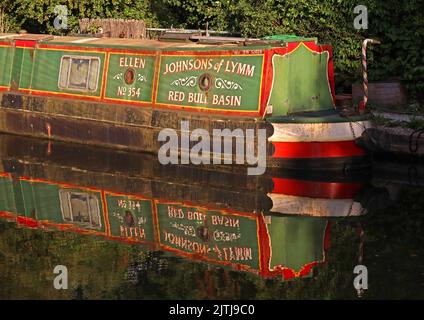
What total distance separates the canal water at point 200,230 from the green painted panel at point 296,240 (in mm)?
25

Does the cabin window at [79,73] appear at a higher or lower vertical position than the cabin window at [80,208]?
higher

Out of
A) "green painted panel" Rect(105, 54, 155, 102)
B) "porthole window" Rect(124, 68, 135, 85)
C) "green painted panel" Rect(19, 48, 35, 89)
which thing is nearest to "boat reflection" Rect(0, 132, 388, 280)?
"green painted panel" Rect(105, 54, 155, 102)

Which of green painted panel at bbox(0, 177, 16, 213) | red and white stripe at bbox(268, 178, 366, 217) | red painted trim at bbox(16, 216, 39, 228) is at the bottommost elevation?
red painted trim at bbox(16, 216, 39, 228)

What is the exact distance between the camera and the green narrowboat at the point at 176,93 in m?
16.9

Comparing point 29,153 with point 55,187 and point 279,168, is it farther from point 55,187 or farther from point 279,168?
point 279,168

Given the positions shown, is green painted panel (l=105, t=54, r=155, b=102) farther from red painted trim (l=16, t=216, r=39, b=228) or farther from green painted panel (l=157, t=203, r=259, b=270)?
red painted trim (l=16, t=216, r=39, b=228)

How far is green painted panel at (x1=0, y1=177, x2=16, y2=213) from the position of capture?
1561cm

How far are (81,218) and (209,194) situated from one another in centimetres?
207

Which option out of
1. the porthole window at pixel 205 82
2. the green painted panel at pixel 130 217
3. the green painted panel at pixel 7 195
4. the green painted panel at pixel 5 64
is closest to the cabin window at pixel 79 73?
the green painted panel at pixel 5 64

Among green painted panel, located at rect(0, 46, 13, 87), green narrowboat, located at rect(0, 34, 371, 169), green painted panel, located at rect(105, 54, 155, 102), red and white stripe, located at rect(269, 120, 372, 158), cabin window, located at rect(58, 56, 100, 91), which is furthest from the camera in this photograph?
green painted panel, located at rect(0, 46, 13, 87)

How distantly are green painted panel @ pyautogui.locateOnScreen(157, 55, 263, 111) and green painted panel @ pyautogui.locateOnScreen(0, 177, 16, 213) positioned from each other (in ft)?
10.5

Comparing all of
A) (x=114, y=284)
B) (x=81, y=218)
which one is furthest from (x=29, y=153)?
(x=114, y=284)

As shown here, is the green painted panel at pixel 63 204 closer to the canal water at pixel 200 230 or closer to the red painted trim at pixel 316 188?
the canal water at pixel 200 230

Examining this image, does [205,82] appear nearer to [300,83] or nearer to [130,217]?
[300,83]
